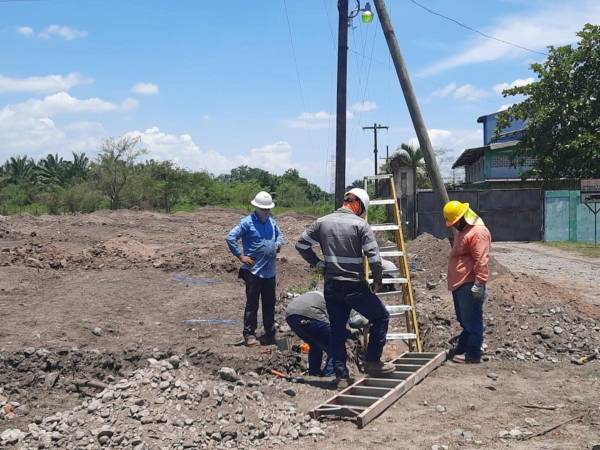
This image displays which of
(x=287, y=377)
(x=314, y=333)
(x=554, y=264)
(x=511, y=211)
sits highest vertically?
(x=511, y=211)

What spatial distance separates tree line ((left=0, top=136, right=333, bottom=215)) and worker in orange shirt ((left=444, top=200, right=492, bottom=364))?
125ft

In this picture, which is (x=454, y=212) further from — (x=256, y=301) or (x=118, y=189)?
(x=118, y=189)

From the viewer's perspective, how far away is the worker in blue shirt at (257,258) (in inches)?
340

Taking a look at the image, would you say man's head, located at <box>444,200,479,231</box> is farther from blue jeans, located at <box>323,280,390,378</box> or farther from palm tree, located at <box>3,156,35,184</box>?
palm tree, located at <box>3,156,35,184</box>

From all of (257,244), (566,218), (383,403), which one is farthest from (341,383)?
(566,218)

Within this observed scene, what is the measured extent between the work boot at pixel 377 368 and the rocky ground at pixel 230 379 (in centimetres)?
38

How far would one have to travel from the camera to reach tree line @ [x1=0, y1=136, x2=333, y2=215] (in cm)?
4934

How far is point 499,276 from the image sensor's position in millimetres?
12094

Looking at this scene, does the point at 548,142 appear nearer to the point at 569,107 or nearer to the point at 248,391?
the point at 569,107

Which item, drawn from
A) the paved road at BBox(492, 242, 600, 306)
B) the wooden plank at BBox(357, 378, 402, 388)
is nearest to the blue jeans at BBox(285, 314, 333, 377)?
the wooden plank at BBox(357, 378, 402, 388)

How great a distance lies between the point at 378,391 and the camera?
6.46 m

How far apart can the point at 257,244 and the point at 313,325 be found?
5.63ft

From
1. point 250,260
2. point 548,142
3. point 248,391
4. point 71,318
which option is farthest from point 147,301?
point 548,142

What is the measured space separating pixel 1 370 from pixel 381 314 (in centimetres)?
397
